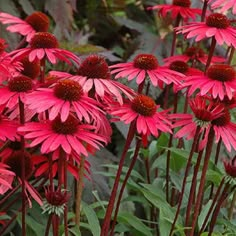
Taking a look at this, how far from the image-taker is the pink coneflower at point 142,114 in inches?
36.7

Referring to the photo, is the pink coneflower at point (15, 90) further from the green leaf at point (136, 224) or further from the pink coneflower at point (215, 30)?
the green leaf at point (136, 224)

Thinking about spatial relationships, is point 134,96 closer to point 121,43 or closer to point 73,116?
point 73,116

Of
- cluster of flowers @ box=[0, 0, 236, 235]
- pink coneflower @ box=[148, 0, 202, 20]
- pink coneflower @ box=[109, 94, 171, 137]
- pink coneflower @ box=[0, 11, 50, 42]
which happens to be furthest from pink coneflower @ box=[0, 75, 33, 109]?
pink coneflower @ box=[148, 0, 202, 20]

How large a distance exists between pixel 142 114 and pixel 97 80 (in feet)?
0.30

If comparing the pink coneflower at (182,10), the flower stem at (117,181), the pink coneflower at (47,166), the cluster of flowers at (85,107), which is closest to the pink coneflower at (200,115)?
the cluster of flowers at (85,107)

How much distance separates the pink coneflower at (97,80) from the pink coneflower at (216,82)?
110 millimetres

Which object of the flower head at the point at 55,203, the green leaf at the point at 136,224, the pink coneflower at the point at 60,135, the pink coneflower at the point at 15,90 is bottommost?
the green leaf at the point at 136,224

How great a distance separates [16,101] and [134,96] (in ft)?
0.68

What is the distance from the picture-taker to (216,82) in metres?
1.02

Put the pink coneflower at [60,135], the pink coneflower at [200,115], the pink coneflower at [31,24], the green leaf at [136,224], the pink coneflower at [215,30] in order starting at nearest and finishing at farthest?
the pink coneflower at [60,135] → the pink coneflower at [200,115] → the pink coneflower at [215,30] → the green leaf at [136,224] → the pink coneflower at [31,24]

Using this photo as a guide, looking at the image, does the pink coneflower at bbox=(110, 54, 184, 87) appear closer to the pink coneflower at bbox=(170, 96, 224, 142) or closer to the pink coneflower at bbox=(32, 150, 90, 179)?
the pink coneflower at bbox=(170, 96, 224, 142)

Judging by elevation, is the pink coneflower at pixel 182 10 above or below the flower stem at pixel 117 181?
above

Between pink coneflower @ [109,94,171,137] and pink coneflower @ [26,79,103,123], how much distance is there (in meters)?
0.04

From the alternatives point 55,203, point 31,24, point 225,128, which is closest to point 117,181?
point 55,203
